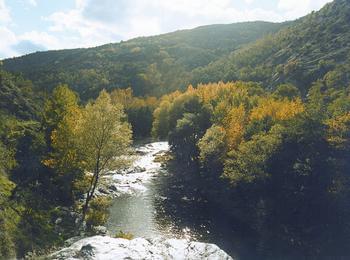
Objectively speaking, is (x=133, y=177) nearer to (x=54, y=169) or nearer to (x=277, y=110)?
(x=54, y=169)

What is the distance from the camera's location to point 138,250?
939 inches

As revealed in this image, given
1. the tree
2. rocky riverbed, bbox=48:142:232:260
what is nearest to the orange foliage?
rocky riverbed, bbox=48:142:232:260

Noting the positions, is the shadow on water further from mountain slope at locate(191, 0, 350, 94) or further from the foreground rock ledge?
mountain slope at locate(191, 0, 350, 94)

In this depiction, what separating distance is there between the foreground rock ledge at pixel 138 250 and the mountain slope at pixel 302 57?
3337 inches

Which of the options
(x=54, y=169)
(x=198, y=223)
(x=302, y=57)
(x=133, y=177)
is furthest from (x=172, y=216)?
(x=302, y=57)

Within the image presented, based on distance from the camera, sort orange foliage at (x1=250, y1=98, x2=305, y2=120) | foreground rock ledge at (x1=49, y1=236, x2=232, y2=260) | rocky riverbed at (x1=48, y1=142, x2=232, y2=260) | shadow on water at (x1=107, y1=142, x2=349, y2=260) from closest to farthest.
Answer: foreground rock ledge at (x1=49, y1=236, x2=232, y2=260), rocky riverbed at (x1=48, y1=142, x2=232, y2=260), shadow on water at (x1=107, y1=142, x2=349, y2=260), orange foliage at (x1=250, y1=98, x2=305, y2=120)

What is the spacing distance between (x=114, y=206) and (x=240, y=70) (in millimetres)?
115249

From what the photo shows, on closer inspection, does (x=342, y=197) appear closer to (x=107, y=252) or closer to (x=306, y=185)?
(x=306, y=185)

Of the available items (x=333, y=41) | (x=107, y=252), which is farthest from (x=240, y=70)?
(x=107, y=252)

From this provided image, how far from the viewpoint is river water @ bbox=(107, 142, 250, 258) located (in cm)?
4941

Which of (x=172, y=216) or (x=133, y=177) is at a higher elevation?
(x=133, y=177)

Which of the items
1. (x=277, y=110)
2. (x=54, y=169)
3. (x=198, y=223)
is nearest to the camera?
(x=54, y=169)

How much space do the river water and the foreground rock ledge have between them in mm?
22593

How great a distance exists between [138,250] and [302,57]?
126374 mm
